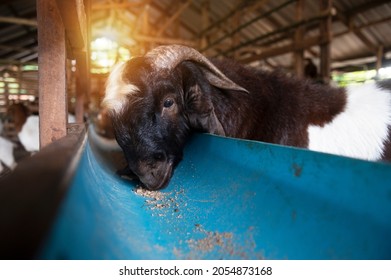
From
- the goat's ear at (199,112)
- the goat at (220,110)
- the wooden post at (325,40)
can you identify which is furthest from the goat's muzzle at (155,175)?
the wooden post at (325,40)

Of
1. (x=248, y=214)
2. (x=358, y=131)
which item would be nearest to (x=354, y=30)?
(x=358, y=131)

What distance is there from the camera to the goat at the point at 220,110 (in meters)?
2.30

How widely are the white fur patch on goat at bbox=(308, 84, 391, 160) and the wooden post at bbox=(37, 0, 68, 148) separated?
1949 mm

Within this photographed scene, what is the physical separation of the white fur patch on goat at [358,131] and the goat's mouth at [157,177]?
48.4 inches

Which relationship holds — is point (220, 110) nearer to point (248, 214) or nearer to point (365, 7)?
point (248, 214)

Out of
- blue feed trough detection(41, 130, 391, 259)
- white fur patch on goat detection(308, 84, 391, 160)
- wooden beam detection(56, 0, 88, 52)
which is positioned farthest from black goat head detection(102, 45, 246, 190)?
white fur patch on goat detection(308, 84, 391, 160)

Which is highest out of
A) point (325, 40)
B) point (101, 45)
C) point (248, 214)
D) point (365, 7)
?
point (101, 45)

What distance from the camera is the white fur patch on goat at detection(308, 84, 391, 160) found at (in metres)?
2.35

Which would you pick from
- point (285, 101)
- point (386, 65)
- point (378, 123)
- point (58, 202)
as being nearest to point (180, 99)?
point (285, 101)

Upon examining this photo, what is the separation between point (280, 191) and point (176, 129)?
1.28 metres

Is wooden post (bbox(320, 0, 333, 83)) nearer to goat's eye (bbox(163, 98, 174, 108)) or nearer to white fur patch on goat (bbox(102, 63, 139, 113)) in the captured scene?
goat's eye (bbox(163, 98, 174, 108))

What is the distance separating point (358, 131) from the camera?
241 cm

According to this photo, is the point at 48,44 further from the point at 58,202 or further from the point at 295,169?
the point at 295,169

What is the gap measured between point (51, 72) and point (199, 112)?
47.8 inches
